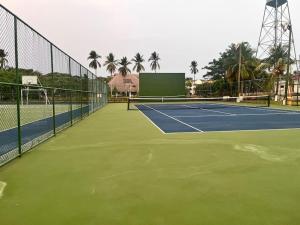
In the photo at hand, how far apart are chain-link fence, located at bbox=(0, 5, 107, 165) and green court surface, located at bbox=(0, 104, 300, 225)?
3.03ft

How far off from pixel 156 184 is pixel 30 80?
602 cm

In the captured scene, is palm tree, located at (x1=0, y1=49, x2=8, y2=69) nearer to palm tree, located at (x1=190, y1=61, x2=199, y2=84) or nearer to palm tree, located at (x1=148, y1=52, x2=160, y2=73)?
palm tree, located at (x1=148, y1=52, x2=160, y2=73)

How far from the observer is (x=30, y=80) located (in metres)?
10.1

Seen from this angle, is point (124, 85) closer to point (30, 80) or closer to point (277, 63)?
point (277, 63)

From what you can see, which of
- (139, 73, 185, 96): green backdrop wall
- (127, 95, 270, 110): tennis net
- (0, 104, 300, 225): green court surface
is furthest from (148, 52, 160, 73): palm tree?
(0, 104, 300, 225): green court surface

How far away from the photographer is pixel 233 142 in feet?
30.4

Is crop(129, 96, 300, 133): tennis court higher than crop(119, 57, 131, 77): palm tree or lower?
lower

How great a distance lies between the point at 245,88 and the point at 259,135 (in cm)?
3788

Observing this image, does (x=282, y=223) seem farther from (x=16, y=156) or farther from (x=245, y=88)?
(x=245, y=88)

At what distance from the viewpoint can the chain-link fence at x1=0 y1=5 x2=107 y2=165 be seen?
7508 millimetres

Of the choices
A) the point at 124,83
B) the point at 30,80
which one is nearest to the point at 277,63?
the point at 30,80

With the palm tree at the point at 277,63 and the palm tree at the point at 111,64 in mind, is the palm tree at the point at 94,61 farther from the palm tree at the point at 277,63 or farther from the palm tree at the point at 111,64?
the palm tree at the point at 277,63

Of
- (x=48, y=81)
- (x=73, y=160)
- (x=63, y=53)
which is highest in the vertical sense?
(x=63, y=53)

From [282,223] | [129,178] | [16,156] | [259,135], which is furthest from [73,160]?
[259,135]
